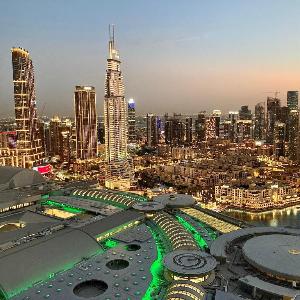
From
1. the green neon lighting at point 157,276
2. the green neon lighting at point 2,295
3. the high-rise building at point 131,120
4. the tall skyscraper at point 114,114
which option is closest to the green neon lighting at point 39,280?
the green neon lighting at point 2,295

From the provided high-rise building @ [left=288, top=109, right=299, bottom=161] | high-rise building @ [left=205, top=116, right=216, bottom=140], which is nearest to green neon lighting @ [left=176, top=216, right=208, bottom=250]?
high-rise building @ [left=288, top=109, right=299, bottom=161]

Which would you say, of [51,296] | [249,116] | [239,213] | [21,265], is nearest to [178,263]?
[51,296]

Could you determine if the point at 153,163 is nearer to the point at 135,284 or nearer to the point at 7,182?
the point at 7,182

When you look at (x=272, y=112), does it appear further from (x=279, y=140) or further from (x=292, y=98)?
(x=279, y=140)

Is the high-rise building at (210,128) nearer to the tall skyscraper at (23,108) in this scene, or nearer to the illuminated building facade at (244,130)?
the illuminated building facade at (244,130)

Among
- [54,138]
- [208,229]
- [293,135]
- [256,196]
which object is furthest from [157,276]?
[54,138]
